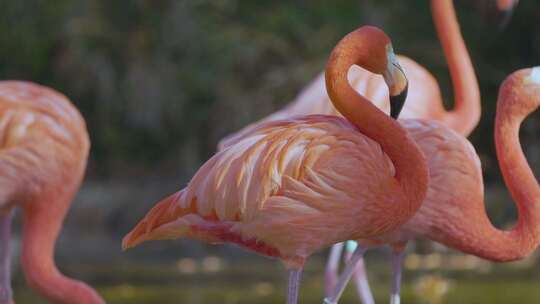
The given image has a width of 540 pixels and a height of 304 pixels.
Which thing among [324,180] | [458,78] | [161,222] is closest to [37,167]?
[161,222]

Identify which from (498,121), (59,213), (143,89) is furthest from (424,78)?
(143,89)

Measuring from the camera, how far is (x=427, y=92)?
19.4ft

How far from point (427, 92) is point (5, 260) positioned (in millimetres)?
1971

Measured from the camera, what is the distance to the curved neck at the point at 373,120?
4.23 m

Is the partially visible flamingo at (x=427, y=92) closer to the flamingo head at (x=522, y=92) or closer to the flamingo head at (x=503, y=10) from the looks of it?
the flamingo head at (x=503, y=10)

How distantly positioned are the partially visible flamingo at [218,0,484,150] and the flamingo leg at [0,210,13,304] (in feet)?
3.19

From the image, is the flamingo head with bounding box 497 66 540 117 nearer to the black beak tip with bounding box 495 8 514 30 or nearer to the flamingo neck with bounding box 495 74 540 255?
the flamingo neck with bounding box 495 74 540 255

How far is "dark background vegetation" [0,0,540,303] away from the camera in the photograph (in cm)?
1291

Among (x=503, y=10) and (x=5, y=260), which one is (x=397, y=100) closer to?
(x=5, y=260)

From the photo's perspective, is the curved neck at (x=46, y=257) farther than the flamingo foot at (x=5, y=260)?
No

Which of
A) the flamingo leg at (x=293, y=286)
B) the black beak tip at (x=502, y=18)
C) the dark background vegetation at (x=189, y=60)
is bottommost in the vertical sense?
the dark background vegetation at (x=189, y=60)

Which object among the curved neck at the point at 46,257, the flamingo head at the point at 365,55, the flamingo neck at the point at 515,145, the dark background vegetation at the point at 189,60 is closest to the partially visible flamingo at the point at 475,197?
the flamingo neck at the point at 515,145

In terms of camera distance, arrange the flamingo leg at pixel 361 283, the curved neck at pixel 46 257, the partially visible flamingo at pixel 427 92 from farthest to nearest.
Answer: the flamingo leg at pixel 361 283
the partially visible flamingo at pixel 427 92
the curved neck at pixel 46 257

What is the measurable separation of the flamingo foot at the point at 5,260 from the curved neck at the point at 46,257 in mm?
117
